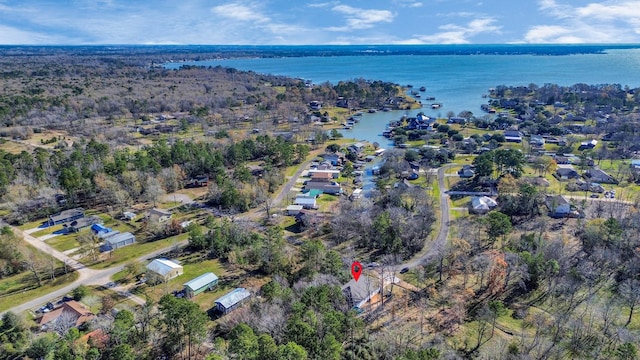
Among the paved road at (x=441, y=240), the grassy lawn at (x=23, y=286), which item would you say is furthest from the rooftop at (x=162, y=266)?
the paved road at (x=441, y=240)

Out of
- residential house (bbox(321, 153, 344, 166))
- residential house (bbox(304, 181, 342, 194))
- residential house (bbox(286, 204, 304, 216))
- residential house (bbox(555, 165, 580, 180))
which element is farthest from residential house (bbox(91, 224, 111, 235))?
residential house (bbox(555, 165, 580, 180))

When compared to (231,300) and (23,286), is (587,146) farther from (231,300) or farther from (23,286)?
(23,286)

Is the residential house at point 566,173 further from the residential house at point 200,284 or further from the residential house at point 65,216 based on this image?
the residential house at point 65,216

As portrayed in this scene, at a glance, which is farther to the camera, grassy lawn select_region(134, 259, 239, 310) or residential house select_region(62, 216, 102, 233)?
residential house select_region(62, 216, 102, 233)

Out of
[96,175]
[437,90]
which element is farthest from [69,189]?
[437,90]

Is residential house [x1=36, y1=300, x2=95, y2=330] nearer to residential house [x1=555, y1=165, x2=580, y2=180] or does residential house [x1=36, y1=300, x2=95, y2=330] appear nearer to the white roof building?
the white roof building

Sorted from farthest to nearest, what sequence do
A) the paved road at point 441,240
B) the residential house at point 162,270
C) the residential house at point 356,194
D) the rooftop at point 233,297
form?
1. the residential house at point 356,194
2. the paved road at point 441,240
3. the residential house at point 162,270
4. the rooftop at point 233,297

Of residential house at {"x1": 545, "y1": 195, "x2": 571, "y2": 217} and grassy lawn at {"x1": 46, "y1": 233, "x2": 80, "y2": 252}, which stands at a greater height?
residential house at {"x1": 545, "y1": 195, "x2": 571, "y2": 217}
